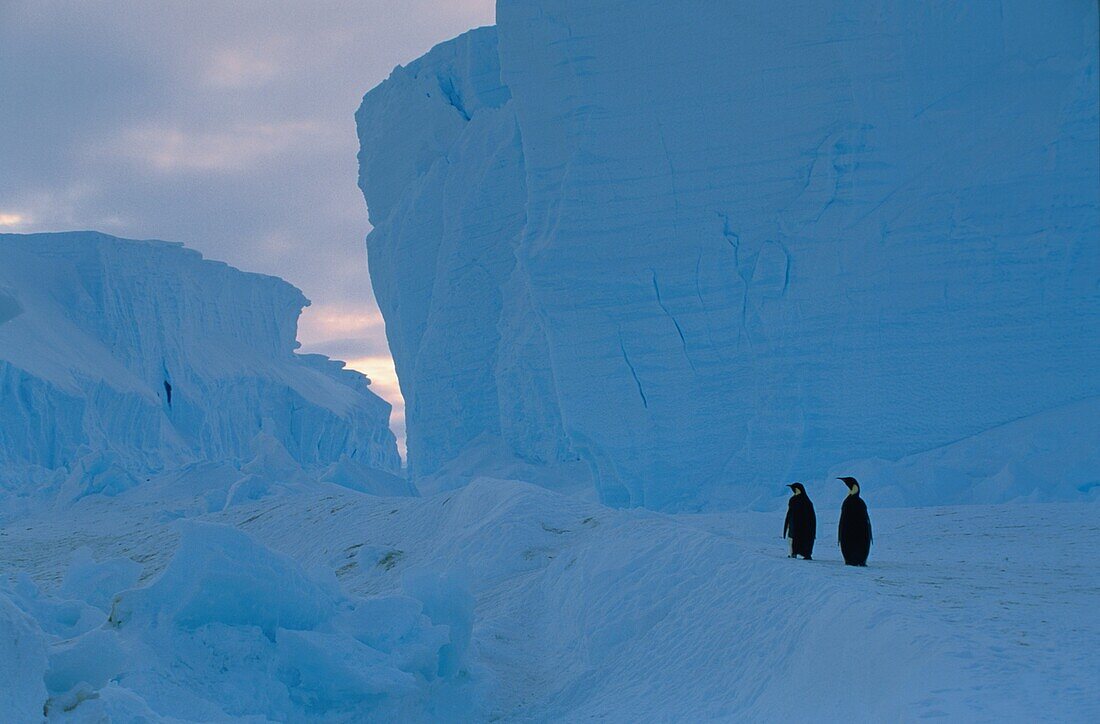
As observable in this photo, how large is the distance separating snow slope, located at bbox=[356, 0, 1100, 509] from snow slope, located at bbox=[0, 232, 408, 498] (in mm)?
7167

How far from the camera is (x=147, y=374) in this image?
30703 millimetres

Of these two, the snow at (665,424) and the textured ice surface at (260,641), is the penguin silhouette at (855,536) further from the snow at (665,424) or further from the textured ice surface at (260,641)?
the textured ice surface at (260,641)

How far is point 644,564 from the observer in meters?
6.36

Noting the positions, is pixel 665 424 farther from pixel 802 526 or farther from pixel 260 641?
pixel 260 641

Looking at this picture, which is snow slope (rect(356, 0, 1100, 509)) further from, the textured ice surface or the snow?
the textured ice surface

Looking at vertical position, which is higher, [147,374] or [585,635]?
[147,374]

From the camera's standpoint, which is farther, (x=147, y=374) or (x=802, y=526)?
(x=147, y=374)

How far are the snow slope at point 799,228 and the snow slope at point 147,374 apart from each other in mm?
7167

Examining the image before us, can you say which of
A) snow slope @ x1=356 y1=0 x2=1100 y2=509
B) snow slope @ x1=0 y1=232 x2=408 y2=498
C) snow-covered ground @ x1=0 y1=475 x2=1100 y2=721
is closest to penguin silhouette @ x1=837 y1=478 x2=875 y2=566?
snow-covered ground @ x1=0 y1=475 x2=1100 y2=721

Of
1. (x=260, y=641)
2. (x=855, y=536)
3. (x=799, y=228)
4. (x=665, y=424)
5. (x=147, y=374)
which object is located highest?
(x=799, y=228)

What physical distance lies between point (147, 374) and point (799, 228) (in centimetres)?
2383

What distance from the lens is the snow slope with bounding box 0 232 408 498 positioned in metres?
25.7

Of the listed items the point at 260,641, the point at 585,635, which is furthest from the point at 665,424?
the point at 260,641

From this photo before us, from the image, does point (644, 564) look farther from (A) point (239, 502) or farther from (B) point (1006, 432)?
(A) point (239, 502)
